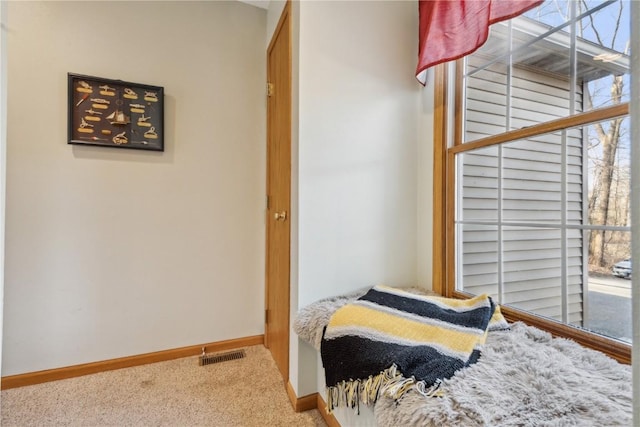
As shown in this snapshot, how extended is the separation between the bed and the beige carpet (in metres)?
0.67

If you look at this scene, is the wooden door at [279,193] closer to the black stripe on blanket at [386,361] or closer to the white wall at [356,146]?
the white wall at [356,146]

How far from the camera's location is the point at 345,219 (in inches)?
58.4

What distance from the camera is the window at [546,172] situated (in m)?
1.01

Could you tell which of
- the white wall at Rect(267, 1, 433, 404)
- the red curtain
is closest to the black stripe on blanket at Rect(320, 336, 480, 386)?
the white wall at Rect(267, 1, 433, 404)

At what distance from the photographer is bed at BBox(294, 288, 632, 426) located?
0.67 meters

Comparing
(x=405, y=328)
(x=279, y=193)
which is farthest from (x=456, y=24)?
(x=405, y=328)

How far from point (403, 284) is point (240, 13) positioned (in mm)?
2066

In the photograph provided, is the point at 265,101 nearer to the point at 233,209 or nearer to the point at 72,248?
the point at 233,209

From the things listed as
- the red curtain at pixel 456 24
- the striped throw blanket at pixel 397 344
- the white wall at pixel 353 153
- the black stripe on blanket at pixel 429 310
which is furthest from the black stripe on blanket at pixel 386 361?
the red curtain at pixel 456 24

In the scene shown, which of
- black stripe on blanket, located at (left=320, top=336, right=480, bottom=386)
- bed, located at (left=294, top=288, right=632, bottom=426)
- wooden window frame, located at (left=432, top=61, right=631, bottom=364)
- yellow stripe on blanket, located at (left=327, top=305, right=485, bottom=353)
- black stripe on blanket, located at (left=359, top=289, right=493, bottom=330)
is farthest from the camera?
wooden window frame, located at (left=432, top=61, right=631, bottom=364)

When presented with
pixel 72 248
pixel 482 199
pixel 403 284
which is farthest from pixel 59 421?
pixel 482 199

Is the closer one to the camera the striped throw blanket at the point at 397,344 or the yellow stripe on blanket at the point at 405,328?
the striped throw blanket at the point at 397,344

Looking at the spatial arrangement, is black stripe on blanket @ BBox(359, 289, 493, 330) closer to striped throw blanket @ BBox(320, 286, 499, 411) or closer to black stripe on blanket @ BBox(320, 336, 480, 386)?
striped throw blanket @ BBox(320, 286, 499, 411)

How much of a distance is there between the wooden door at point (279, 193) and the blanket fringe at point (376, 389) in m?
0.60
